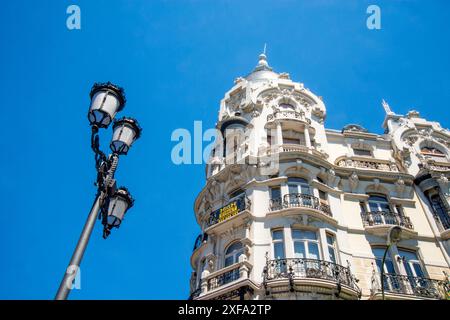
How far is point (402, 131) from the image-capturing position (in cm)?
2666

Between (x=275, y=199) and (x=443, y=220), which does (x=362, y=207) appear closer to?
(x=443, y=220)

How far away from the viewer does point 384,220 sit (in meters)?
20.2

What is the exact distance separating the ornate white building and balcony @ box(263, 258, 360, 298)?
4 centimetres

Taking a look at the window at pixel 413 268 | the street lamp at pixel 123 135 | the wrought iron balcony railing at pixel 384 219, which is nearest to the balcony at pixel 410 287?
the window at pixel 413 268

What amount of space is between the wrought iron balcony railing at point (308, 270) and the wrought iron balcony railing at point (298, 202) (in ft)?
10.5

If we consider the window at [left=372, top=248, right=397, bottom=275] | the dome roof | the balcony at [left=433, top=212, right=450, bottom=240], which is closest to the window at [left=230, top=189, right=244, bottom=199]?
the window at [left=372, top=248, right=397, bottom=275]

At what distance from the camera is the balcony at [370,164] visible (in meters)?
23.4

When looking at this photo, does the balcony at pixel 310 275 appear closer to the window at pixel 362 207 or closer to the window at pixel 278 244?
the window at pixel 278 244

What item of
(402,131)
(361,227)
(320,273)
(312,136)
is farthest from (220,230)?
(402,131)

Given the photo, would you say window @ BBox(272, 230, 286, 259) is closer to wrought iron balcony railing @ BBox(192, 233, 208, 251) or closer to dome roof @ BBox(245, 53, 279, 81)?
wrought iron balcony railing @ BBox(192, 233, 208, 251)

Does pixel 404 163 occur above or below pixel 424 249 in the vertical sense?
above

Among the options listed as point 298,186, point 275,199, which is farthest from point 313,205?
point 275,199
